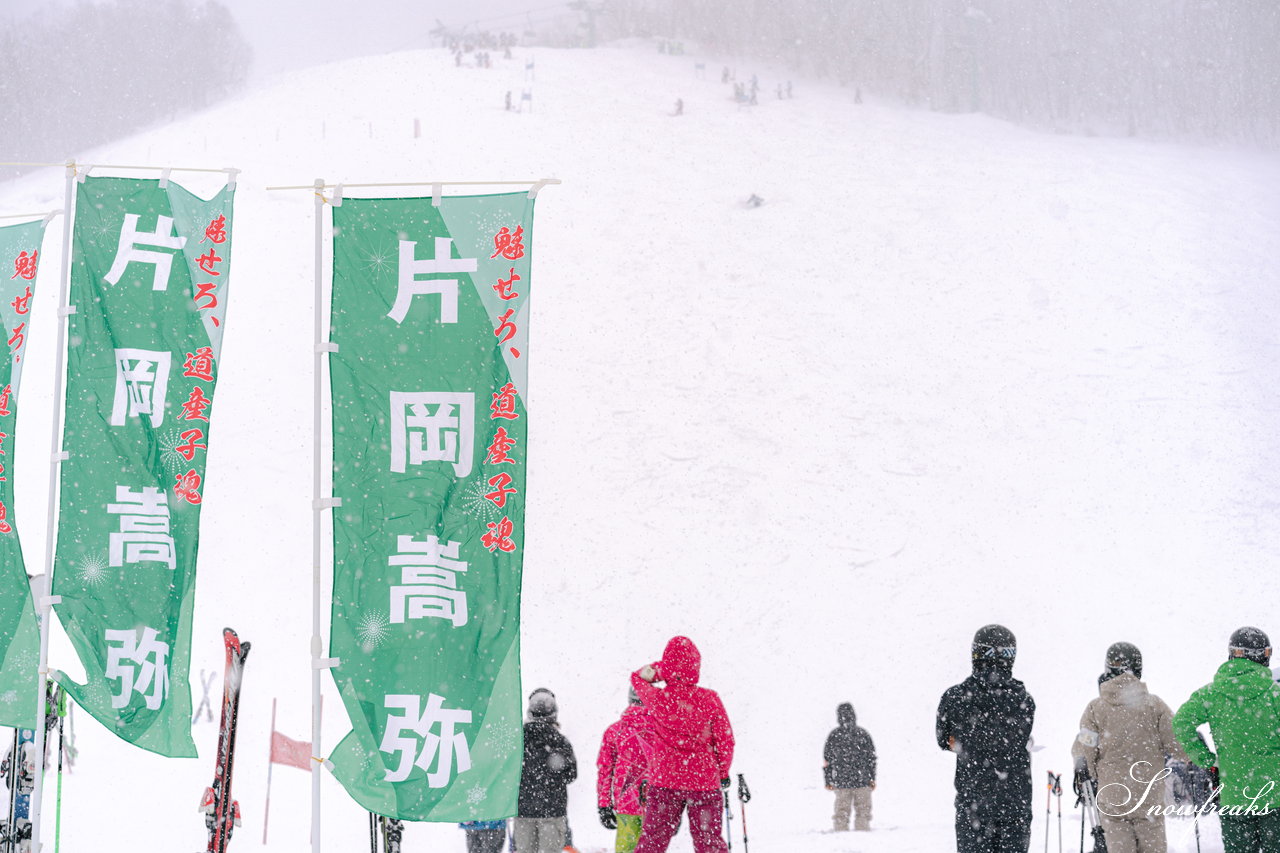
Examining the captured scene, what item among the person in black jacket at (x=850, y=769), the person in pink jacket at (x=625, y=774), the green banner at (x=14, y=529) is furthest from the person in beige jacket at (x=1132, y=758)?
the green banner at (x=14, y=529)

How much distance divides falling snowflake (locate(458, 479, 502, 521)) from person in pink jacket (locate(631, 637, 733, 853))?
1.25 meters

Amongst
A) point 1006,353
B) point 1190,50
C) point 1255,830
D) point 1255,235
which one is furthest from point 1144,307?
point 1190,50

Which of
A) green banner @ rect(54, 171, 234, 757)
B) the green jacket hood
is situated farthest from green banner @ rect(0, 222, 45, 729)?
the green jacket hood

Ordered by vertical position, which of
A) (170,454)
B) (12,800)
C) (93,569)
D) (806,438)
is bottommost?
(12,800)

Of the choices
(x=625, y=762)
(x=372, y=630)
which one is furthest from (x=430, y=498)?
(x=625, y=762)

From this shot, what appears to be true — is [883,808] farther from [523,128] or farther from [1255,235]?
[523,128]

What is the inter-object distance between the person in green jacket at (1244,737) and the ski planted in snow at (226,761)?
5340mm

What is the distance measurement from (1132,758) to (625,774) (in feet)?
8.90

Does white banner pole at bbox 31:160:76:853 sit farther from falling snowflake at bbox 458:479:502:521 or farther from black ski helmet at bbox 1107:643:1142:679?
black ski helmet at bbox 1107:643:1142:679

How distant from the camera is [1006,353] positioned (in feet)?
93.4

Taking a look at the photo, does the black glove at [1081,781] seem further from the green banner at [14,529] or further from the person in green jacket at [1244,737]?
the green banner at [14,529]

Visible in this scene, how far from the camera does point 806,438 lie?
25.6 m

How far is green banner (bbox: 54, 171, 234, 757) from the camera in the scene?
7.43 meters

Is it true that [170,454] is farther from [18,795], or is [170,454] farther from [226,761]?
[18,795]
